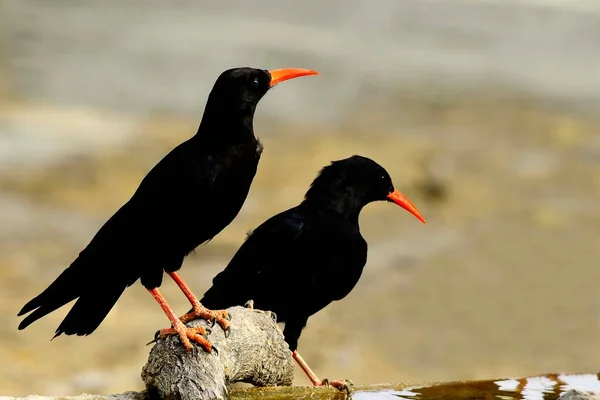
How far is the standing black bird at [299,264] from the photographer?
7988mm

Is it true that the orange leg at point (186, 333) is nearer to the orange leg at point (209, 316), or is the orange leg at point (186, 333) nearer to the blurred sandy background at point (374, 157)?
the orange leg at point (209, 316)

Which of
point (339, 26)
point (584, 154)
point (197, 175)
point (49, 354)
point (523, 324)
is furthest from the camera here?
point (339, 26)

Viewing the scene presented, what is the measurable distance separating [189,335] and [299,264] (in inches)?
61.1

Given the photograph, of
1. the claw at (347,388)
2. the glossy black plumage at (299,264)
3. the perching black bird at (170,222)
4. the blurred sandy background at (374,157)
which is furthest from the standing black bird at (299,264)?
the blurred sandy background at (374,157)

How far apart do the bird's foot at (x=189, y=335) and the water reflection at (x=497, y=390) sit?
117cm

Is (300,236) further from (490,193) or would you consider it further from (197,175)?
Answer: (490,193)

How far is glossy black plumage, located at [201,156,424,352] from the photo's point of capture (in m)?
7.99

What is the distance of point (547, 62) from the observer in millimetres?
34844

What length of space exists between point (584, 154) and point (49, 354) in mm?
13536

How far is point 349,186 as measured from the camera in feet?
27.7

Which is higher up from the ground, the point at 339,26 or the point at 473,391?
the point at 339,26

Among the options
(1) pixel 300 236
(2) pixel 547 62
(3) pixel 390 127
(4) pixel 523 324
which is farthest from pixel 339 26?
(1) pixel 300 236

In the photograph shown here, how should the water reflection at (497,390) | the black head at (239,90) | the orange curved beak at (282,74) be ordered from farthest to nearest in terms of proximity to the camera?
the water reflection at (497,390)
the orange curved beak at (282,74)
the black head at (239,90)

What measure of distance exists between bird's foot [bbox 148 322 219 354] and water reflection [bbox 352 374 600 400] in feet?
3.82
